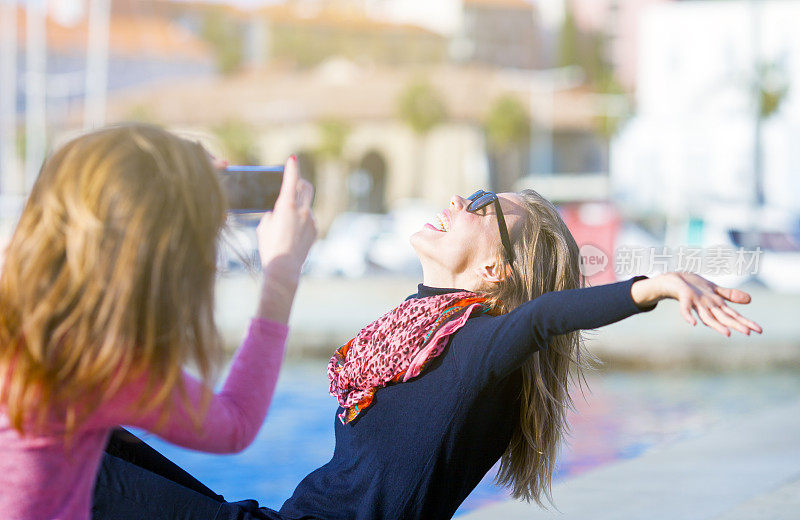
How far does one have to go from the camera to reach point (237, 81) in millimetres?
63344

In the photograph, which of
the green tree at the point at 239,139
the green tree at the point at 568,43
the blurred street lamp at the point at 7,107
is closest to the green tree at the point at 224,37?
the blurred street lamp at the point at 7,107

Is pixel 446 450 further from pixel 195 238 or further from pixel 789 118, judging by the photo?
pixel 789 118

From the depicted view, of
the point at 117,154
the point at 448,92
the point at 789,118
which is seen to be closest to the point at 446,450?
the point at 117,154

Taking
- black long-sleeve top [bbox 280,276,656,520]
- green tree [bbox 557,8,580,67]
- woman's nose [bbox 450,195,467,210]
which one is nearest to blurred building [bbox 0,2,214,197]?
green tree [bbox 557,8,580,67]

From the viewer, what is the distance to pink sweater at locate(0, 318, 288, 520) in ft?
5.47

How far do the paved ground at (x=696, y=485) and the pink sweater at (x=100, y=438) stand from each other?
2.43 metres

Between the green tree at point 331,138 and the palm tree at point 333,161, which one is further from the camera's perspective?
the palm tree at point 333,161

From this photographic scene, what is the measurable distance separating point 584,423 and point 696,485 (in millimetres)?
4717

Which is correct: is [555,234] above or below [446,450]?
above

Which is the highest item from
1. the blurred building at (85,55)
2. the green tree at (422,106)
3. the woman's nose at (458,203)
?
the blurred building at (85,55)

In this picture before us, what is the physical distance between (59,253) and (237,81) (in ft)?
208

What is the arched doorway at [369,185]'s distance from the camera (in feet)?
195

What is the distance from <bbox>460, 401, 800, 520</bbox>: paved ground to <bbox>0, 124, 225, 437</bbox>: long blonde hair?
2640mm

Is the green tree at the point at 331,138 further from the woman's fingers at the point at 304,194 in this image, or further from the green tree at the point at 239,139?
the woman's fingers at the point at 304,194
